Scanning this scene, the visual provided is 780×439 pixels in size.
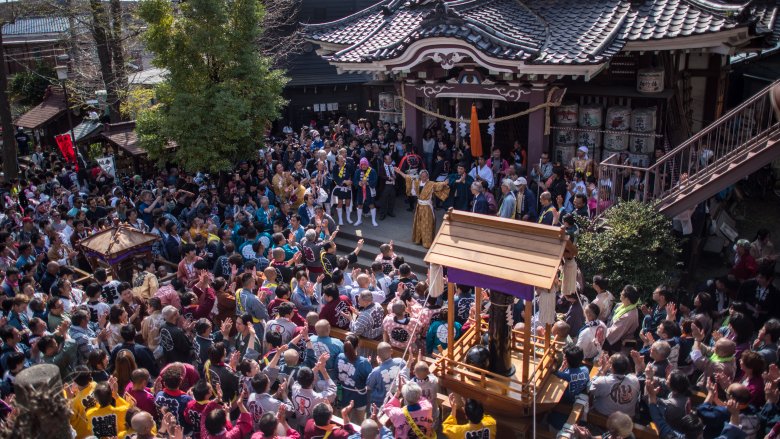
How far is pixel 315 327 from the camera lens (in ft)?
23.5

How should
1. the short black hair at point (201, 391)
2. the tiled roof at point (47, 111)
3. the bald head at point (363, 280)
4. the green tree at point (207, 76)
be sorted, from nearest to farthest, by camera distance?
1. the short black hair at point (201, 391)
2. the bald head at point (363, 280)
3. the green tree at point (207, 76)
4. the tiled roof at point (47, 111)

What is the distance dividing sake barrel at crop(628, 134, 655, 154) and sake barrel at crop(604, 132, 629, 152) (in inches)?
5.4

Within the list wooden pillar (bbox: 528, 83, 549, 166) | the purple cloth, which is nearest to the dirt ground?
wooden pillar (bbox: 528, 83, 549, 166)

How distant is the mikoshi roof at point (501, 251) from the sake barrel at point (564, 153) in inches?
318

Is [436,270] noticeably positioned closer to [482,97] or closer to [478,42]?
[478,42]

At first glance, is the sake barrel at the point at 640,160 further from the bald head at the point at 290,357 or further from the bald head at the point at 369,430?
the bald head at the point at 369,430

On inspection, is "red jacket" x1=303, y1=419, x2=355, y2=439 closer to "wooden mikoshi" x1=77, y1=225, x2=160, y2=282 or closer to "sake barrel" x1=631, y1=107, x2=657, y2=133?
"wooden mikoshi" x1=77, y1=225, x2=160, y2=282

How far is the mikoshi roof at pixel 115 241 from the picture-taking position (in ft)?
32.8

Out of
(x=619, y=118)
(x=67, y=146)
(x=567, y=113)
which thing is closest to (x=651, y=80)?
(x=619, y=118)

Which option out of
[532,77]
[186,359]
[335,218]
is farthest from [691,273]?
[186,359]

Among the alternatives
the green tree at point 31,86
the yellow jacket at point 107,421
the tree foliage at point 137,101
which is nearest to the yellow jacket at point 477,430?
the yellow jacket at point 107,421

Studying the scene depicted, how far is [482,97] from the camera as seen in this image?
14.2 metres

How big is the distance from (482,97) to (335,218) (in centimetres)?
462

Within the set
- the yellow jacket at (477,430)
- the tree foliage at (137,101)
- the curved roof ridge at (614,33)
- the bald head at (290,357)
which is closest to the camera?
the yellow jacket at (477,430)
